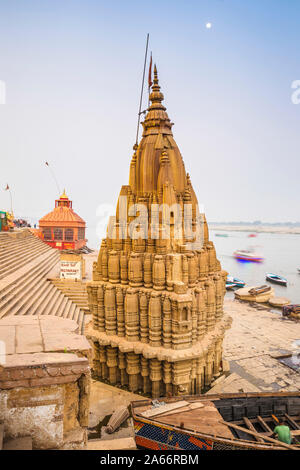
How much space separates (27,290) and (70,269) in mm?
3402

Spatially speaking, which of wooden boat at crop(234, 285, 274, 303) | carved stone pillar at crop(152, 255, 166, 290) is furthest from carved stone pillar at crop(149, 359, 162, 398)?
wooden boat at crop(234, 285, 274, 303)

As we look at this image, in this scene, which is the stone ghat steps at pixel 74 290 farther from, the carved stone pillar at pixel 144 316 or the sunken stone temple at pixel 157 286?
the carved stone pillar at pixel 144 316

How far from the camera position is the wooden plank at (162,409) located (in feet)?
19.1

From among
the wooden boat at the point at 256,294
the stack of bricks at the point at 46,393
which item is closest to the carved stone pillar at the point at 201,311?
the stack of bricks at the point at 46,393

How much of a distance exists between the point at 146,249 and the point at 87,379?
18.1 ft

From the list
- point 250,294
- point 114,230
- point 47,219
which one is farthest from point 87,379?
point 47,219

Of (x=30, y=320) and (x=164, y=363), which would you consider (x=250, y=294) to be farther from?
(x=30, y=320)

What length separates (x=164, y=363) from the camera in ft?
26.0

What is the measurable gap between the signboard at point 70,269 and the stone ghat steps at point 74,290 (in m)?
0.27

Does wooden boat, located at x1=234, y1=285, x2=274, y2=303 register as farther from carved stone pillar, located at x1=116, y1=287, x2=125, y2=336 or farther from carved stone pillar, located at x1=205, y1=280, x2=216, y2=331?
carved stone pillar, located at x1=116, y1=287, x2=125, y2=336

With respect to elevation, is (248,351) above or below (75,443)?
below

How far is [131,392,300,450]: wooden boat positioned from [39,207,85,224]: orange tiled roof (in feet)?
83.8

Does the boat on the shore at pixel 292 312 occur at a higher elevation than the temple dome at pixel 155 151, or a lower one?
lower

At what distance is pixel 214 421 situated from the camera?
5695mm
